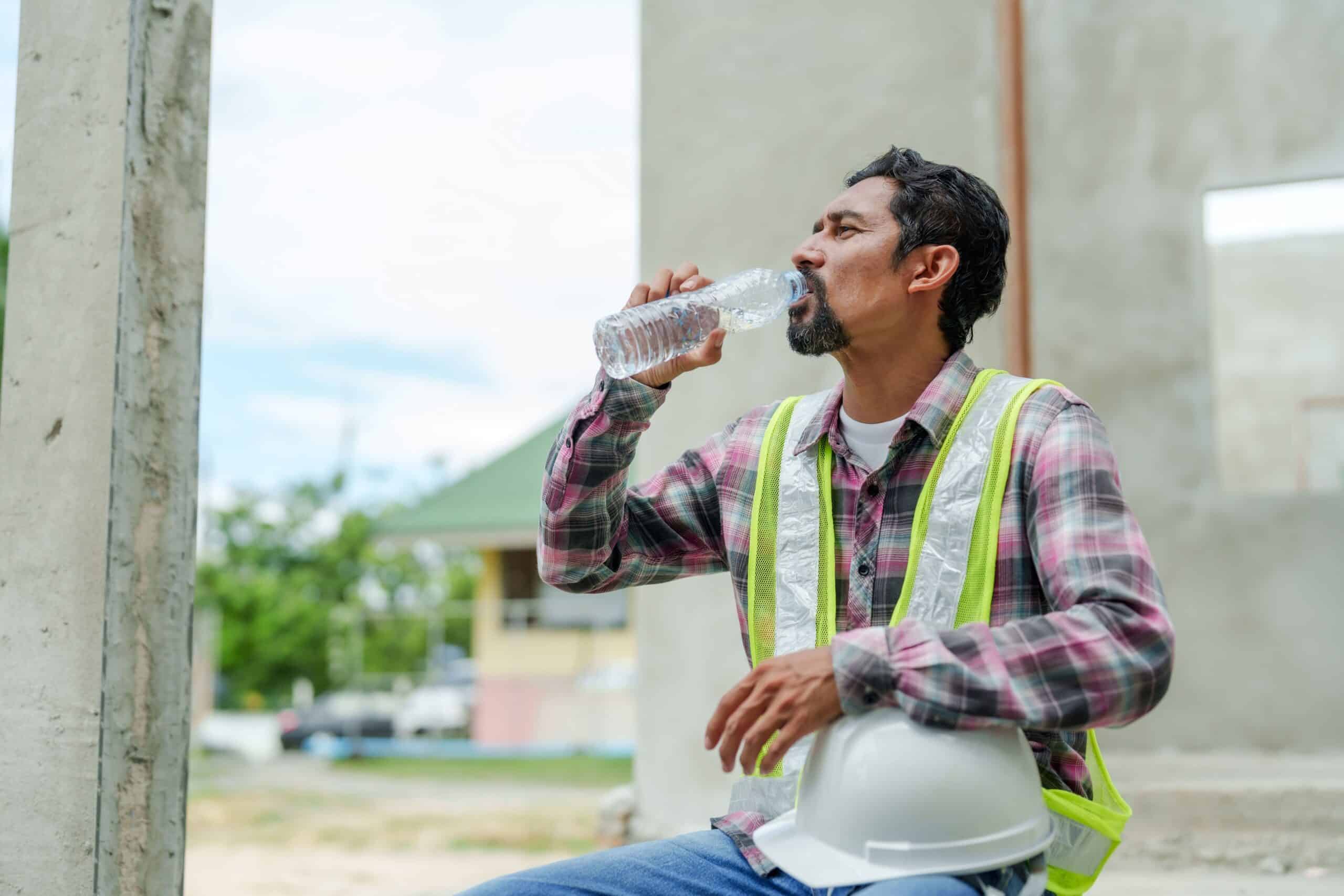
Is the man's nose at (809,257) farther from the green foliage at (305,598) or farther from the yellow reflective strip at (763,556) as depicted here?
the green foliage at (305,598)

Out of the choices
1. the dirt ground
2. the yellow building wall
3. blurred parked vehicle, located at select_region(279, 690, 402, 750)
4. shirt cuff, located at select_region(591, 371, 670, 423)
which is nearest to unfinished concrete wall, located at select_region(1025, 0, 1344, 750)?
the dirt ground

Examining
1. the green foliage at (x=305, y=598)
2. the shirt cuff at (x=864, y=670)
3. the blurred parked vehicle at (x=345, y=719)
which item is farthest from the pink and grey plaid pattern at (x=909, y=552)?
the green foliage at (x=305, y=598)

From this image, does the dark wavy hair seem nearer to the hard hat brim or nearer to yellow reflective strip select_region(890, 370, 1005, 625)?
yellow reflective strip select_region(890, 370, 1005, 625)

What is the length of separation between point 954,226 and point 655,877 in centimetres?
123

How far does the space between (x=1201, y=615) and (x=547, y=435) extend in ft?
49.9

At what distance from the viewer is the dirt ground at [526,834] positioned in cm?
457

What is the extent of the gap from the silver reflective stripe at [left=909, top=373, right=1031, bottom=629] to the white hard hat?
9.9 inches

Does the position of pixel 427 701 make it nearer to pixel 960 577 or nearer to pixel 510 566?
pixel 510 566

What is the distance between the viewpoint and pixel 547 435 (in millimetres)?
20906

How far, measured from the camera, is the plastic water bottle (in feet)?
7.50

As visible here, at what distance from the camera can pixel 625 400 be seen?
2.24m

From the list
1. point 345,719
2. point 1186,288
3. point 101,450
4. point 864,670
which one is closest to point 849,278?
point 864,670

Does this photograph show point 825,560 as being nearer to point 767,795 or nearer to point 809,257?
point 767,795

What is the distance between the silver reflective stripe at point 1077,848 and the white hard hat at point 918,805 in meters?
0.15
